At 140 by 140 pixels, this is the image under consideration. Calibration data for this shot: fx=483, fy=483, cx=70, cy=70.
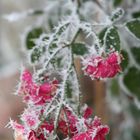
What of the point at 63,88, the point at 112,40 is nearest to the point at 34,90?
the point at 63,88

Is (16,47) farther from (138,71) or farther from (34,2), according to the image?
(138,71)

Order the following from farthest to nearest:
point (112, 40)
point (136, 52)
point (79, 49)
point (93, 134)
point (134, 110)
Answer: point (134, 110)
point (136, 52)
point (79, 49)
point (112, 40)
point (93, 134)

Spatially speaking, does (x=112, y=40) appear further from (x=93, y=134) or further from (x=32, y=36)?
(x=32, y=36)

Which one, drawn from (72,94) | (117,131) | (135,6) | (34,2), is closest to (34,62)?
(72,94)

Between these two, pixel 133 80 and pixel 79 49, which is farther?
pixel 133 80

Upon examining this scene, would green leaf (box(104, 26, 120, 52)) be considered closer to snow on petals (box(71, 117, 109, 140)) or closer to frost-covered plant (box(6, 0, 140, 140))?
frost-covered plant (box(6, 0, 140, 140))

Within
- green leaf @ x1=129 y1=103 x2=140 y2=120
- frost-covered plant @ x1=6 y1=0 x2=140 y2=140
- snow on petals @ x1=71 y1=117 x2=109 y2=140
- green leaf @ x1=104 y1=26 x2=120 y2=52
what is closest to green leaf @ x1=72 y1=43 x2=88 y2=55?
frost-covered plant @ x1=6 y1=0 x2=140 y2=140

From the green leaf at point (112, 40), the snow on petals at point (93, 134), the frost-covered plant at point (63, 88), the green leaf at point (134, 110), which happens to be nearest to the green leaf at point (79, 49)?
the frost-covered plant at point (63, 88)
